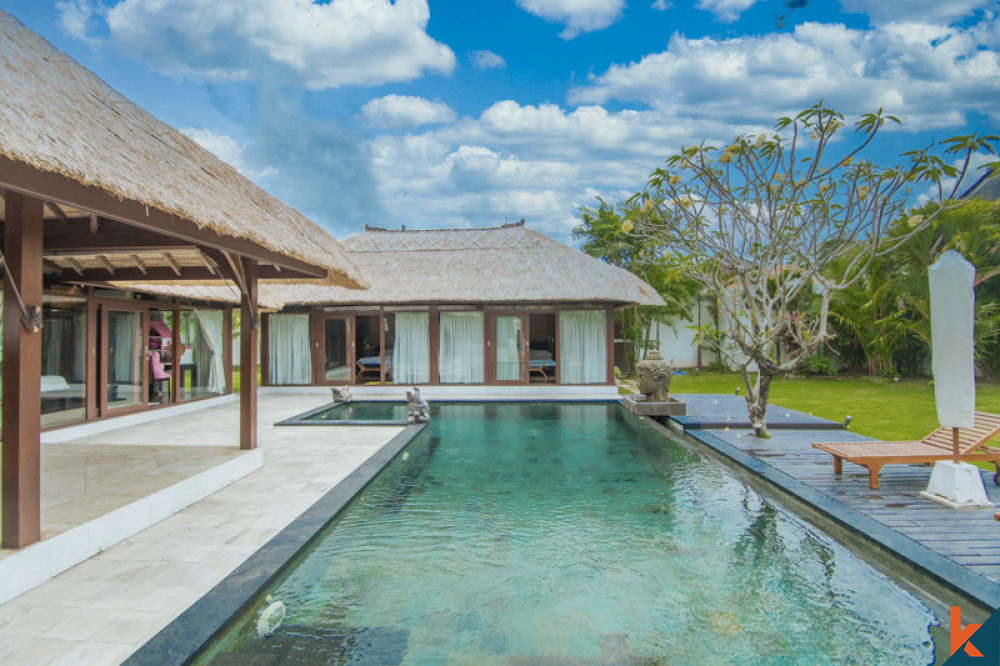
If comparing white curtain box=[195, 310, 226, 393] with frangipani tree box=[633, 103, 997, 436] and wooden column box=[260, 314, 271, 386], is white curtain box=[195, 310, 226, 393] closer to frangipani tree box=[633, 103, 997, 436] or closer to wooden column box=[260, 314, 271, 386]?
wooden column box=[260, 314, 271, 386]

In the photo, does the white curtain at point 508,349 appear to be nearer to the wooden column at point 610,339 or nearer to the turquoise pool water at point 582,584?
the wooden column at point 610,339

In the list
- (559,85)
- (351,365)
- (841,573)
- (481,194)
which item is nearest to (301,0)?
(351,365)

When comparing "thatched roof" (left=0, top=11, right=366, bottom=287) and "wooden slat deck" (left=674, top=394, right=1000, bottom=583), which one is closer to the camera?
"thatched roof" (left=0, top=11, right=366, bottom=287)

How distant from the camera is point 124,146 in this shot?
3189 millimetres

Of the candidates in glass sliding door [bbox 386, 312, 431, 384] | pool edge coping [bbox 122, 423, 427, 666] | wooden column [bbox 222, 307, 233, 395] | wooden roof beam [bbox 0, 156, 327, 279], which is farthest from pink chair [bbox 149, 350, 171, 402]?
pool edge coping [bbox 122, 423, 427, 666]

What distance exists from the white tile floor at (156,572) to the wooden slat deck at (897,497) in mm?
4280

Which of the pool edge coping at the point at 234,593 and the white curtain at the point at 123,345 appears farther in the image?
the white curtain at the point at 123,345

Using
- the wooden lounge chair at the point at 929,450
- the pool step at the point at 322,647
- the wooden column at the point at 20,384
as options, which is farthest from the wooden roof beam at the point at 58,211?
the wooden lounge chair at the point at 929,450

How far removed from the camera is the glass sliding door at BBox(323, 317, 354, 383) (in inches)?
484

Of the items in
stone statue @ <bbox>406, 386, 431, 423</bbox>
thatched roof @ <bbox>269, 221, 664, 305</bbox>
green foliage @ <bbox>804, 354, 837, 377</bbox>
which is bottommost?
stone statue @ <bbox>406, 386, 431, 423</bbox>

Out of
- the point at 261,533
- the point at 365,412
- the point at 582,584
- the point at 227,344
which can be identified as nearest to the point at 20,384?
the point at 261,533

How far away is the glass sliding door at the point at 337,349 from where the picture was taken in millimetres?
12297

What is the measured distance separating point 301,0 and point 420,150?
1822 centimetres

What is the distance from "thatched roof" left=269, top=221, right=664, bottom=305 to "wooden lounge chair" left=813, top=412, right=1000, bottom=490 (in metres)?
6.97
